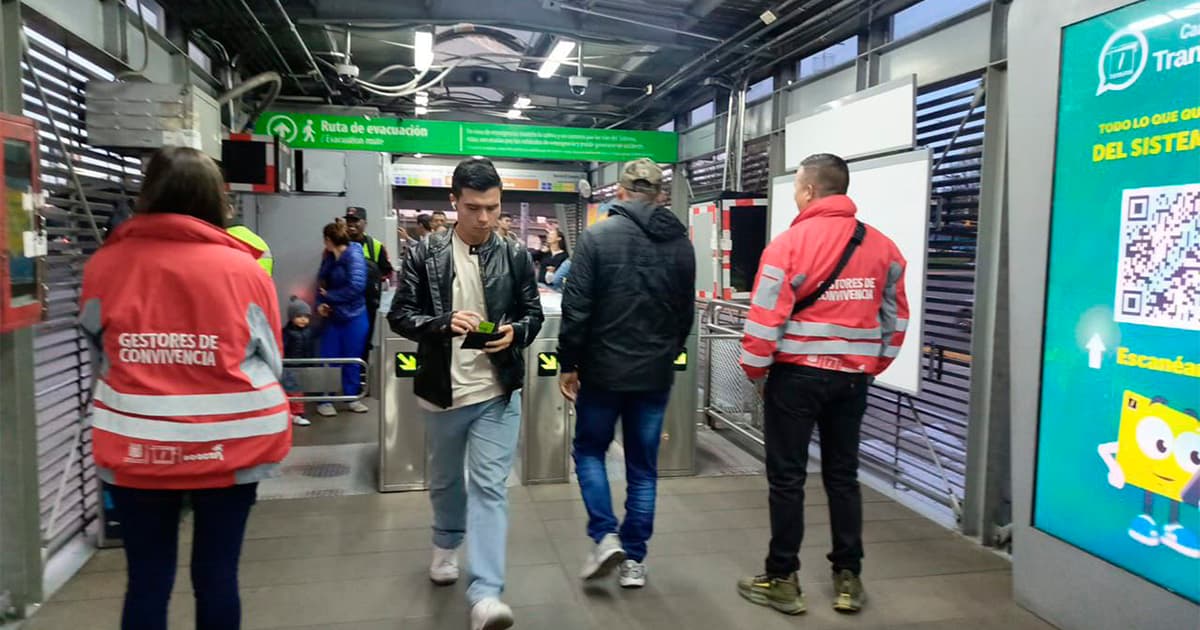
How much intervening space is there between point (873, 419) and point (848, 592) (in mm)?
2296

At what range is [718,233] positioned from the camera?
6203mm

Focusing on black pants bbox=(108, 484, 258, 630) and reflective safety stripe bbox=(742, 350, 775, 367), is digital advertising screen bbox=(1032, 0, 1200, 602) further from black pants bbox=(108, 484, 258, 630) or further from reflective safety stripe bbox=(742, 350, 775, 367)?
black pants bbox=(108, 484, 258, 630)

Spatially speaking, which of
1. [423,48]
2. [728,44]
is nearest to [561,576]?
[728,44]

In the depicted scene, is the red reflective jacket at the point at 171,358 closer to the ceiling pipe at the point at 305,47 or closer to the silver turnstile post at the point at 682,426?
the silver turnstile post at the point at 682,426

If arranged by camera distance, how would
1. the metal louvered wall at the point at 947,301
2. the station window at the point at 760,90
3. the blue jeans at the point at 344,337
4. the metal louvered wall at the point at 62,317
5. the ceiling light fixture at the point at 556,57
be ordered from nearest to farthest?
the metal louvered wall at the point at 62,317
the metal louvered wall at the point at 947,301
the blue jeans at the point at 344,337
the station window at the point at 760,90
the ceiling light fixture at the point at 556,57

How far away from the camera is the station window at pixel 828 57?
5.96m

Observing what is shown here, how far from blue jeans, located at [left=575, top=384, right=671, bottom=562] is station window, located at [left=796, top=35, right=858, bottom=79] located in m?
3.74

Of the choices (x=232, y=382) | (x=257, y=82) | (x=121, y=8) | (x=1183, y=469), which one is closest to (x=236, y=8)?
(x=257, y=82)

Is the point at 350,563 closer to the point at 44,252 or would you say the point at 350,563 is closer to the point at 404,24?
the point at 44,252

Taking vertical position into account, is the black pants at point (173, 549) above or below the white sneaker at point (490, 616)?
above

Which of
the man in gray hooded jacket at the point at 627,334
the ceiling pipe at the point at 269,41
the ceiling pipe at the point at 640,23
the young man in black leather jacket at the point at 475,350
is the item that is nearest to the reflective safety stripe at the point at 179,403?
the young man in black leather jacket at the point at 475,350

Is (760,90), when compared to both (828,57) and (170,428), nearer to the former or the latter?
(828,57)

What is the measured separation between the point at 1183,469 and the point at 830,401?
1099mm

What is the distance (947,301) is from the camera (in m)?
4.27
